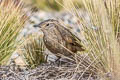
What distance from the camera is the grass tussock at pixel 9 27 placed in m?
5.58

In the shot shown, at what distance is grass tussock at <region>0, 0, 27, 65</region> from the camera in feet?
18.3

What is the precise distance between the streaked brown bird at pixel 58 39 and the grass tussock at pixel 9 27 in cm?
32

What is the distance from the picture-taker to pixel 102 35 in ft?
15.7

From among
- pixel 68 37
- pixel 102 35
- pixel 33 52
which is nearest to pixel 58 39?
pixel 68 37

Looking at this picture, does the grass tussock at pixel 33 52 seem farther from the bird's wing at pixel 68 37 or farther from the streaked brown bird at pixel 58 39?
the bird's wing at pixel 68 37

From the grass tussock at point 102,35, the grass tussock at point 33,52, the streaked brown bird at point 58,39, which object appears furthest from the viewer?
the grass tussock at point 33,52

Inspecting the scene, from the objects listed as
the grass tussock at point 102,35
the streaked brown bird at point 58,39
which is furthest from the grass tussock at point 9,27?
the grass tussock at point 102,35

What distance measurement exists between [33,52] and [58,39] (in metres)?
0.59

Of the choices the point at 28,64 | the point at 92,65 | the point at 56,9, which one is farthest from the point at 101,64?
the point at 56,9

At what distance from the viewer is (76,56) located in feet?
17.0

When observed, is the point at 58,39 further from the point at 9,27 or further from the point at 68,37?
the point at 9,27

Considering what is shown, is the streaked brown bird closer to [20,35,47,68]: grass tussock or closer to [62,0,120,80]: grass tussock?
[20,35,47,68]: grass tussock

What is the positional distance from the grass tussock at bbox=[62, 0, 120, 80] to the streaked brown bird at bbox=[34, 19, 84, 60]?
51 cm

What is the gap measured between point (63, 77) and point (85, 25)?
2.20ft
